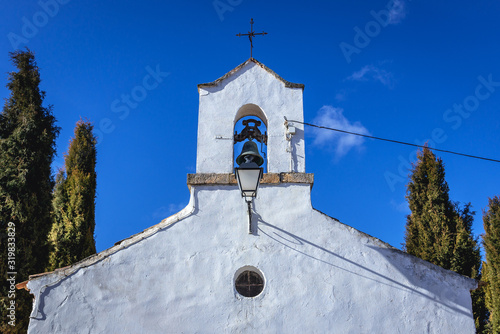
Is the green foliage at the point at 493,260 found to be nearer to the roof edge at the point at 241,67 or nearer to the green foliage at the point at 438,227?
the green foliage at the point at 438,227

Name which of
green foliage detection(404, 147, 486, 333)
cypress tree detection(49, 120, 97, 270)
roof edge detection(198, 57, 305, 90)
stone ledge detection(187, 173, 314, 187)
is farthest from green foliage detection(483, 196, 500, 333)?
cypress tree detection(49, 120, 97, 270)

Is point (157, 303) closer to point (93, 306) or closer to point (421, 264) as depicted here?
point (93, 306)

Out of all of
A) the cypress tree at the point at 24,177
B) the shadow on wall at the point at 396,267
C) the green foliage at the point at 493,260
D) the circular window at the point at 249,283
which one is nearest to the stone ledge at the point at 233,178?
the shadow on wall at the point at 396,267

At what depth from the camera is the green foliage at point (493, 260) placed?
10477mm

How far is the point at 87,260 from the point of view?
19.8 ft

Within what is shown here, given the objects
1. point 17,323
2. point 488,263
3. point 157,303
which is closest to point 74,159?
point 17,323

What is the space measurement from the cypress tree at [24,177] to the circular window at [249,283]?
5.72 metres

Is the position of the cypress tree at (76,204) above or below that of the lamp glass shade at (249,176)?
above

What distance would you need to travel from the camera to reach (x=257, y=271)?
6180mm

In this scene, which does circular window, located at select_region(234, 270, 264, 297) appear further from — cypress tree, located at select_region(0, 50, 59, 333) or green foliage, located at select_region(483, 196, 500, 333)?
green foliage, located at select_region(483, 196, 500, 333)

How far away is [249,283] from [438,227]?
8613 millimetres

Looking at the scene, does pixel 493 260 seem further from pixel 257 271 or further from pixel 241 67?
pixel 241 67

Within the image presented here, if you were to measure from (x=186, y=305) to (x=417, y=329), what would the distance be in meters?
3.11

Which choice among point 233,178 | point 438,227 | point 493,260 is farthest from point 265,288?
point 438,227
